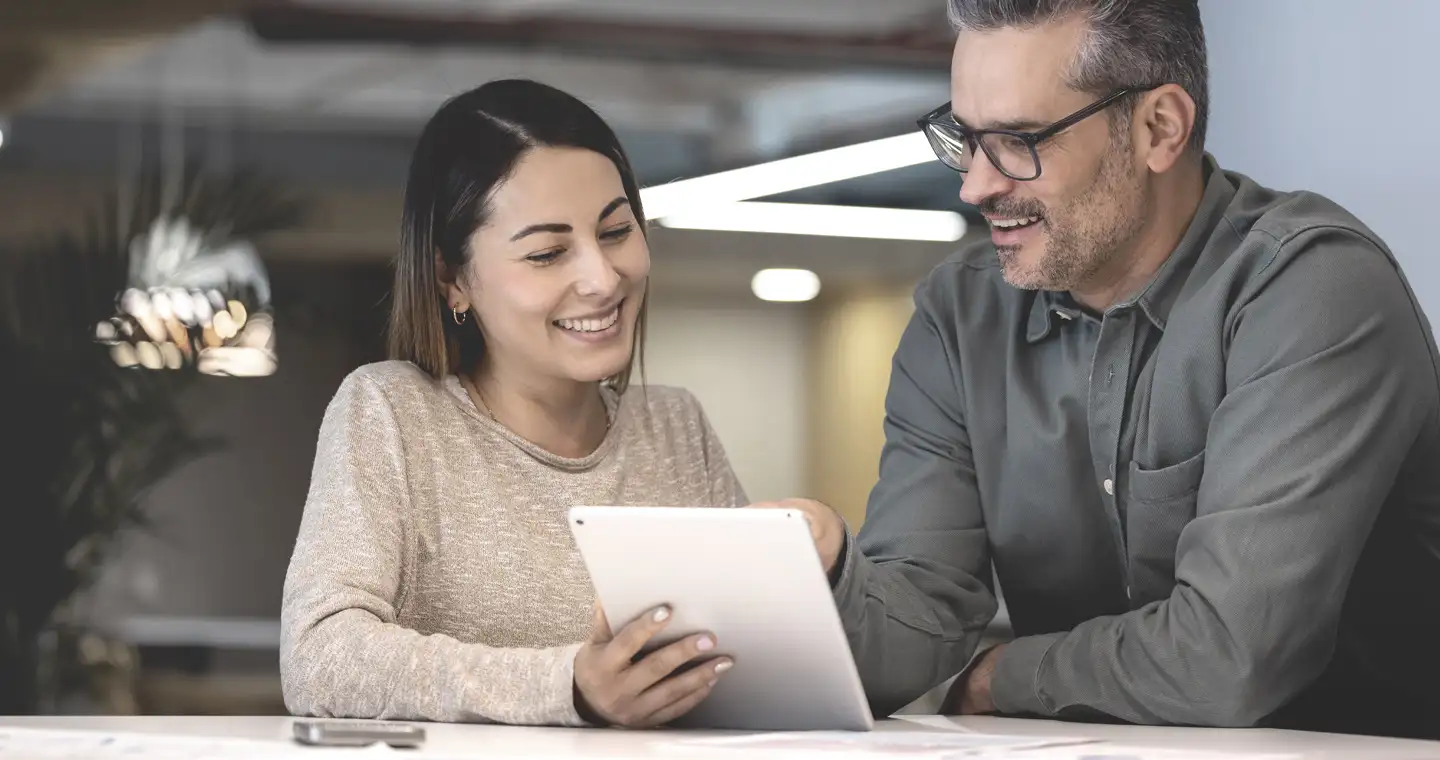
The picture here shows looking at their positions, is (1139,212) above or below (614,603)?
above

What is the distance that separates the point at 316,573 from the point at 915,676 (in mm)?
709

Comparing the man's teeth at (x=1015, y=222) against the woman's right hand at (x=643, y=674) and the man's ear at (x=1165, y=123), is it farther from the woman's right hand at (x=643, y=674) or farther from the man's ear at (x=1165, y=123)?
the woman's right hand at (x=643, y=674)

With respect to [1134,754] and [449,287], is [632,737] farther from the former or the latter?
[449,287]

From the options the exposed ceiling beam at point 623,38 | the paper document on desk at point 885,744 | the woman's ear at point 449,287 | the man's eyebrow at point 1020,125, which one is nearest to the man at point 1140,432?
the man's eyebrow at point 1020,125

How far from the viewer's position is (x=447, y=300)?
7.04 feet

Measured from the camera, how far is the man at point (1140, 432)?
155 centimetres

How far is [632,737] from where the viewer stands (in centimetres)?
133

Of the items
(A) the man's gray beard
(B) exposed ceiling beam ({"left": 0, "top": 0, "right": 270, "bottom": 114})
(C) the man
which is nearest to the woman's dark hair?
A: (C) the man

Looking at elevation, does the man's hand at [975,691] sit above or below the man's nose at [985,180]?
below

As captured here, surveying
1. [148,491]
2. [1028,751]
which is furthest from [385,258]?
[1028,751]

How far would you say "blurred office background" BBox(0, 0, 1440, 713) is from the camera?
352 cm

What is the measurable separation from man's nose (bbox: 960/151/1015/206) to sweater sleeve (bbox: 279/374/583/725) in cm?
75

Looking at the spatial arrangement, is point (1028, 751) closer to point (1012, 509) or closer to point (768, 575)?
point (768, 575)

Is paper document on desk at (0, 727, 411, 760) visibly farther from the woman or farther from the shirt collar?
the shirt collar
